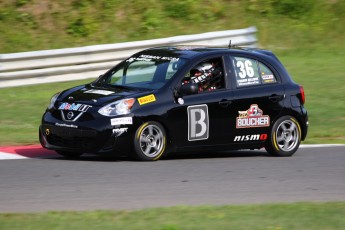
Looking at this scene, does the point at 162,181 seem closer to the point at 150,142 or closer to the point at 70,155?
the point at 150,142

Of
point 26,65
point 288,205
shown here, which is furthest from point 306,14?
point 288,205

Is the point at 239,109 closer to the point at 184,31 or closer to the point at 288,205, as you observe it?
the point at 288,205

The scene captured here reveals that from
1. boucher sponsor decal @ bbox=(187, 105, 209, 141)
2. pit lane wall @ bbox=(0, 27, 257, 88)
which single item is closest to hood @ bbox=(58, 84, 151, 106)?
boucher sponsor decal @ bbox=(187, 105, 209, 141)

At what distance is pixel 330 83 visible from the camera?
58.5ft

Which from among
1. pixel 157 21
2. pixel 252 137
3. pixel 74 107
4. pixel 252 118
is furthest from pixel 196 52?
pixel 157 21

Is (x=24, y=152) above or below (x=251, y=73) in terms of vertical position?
below

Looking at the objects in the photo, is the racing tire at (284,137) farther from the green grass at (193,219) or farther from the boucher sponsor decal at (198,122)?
the green grass at (193,219)

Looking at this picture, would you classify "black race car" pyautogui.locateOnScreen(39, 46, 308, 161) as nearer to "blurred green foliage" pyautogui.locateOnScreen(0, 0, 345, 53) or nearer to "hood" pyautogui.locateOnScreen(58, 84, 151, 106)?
"hood" pyautogui.locateOnScreen(58, 84, 151, 106)

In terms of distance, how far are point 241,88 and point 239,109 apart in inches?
11.7

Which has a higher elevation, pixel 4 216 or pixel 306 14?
pixel 306 14

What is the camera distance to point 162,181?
9.63m

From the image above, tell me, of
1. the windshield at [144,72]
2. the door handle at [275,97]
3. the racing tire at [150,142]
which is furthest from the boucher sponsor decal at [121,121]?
the door handle at [275,97]

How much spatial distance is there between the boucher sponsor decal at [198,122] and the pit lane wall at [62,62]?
609 cm

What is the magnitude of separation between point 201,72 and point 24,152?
2565 mm
